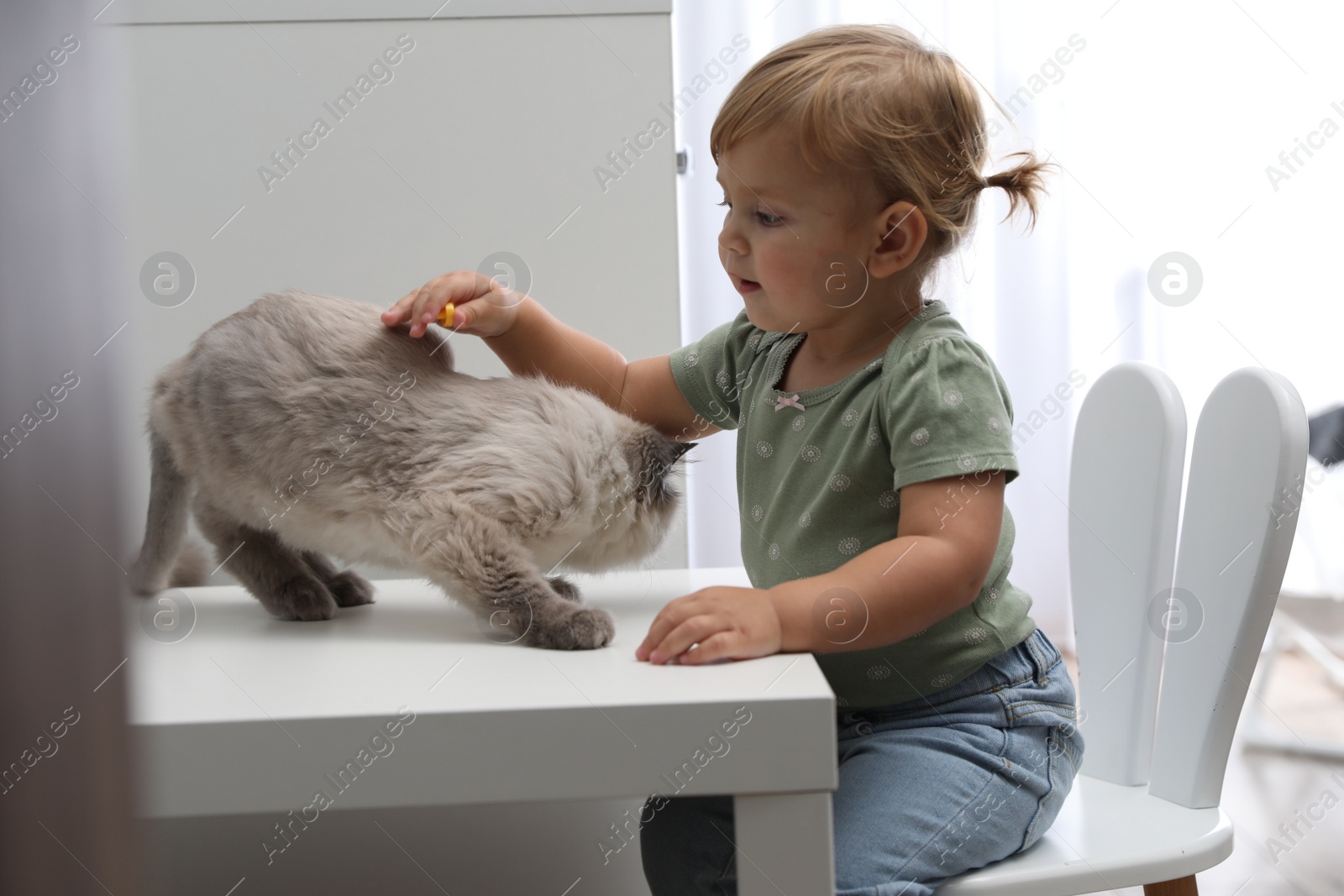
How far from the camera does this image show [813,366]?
80cm

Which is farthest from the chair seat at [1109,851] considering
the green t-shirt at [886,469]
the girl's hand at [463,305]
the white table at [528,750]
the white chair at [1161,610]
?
the girl's hand at [463,305]

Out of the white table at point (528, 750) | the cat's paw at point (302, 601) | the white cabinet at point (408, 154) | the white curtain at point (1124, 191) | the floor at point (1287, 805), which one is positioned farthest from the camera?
the white curtain at point (1124, 191)

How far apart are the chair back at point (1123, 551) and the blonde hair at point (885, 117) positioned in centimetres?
22

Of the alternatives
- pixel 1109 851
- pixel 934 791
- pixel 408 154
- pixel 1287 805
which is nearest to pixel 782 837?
pixel 934 791

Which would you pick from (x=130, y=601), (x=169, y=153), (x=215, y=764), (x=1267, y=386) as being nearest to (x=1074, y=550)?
(x=1267, y=386)

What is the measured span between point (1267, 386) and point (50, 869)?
0.78 meters

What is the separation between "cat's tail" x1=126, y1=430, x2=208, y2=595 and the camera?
0.68 meters

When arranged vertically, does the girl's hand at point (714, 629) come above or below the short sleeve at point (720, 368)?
below

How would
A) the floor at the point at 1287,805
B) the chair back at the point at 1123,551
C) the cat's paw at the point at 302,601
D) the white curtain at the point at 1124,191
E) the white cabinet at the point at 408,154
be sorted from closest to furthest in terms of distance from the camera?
the cat's paw at the point at 302,601 → the chair back at the point at 1123,551 → the white cabinet at the point at 408,154 → the floor at the point at 1287,805 → the white curtain at the point at 1124,191

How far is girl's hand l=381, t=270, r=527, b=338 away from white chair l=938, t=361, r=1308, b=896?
515 mm

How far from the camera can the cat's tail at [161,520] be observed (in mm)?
678

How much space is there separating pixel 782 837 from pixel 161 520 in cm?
50

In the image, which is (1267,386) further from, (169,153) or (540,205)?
(169,153)

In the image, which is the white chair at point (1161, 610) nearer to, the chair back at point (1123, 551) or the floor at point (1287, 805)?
the chair back at point (1123, 551)
